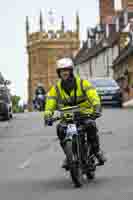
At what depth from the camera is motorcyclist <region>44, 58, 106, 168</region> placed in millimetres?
14158

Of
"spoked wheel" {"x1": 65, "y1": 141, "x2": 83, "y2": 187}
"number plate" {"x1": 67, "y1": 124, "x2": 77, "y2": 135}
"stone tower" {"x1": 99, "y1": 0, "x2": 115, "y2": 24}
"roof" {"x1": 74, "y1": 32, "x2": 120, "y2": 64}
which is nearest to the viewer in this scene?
"spoked wheel" {"x1": 65, "y1": 141, "x2": 83, "y2": 187}

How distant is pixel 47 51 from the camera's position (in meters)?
191

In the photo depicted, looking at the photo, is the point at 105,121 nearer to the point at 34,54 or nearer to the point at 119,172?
the point at 119,172

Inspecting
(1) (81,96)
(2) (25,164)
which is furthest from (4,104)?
(1) (81,96)

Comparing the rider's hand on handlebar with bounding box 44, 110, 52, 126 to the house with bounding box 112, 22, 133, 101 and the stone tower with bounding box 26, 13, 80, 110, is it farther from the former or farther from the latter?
the stone tower with bounding box 26, 13, 80, 110

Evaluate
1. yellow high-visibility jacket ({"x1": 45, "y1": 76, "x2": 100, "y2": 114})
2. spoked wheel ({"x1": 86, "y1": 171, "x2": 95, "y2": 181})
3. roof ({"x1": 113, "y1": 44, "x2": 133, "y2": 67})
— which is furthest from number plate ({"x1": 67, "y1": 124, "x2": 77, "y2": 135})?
roof ({"x1": 113, "y1": 44, "x2": 133, "y2": 67})

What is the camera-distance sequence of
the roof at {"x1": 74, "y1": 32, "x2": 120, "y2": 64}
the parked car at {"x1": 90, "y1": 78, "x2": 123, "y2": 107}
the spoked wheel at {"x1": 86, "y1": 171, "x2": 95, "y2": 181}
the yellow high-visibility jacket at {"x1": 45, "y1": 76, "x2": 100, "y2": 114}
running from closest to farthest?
the yellow high-visibility jacket at {"x1": 45, "y1": 76, "x2": 100, "y2": 114}
the spoked wheel at {"x1": 86, "y1": 171, "x2": 95, "y2": 181}
the parked car at {"x1": 90, "y1": 78, "x2": 123, "y2": 107}
the roof at {"x1": 74, "y1": 32, "x2": 120, "y2": 64}

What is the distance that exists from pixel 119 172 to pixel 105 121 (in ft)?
53.3

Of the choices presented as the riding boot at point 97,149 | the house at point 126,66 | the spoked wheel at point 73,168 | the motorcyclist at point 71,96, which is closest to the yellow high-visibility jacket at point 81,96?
the motorcyclist at point 71,96

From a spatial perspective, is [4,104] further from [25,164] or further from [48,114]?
[48,114]

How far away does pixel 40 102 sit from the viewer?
55.1 m

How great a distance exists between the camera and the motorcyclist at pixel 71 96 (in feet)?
46.4

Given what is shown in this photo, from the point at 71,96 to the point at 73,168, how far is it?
1.16 m

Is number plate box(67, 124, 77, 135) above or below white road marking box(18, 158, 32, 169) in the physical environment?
above
